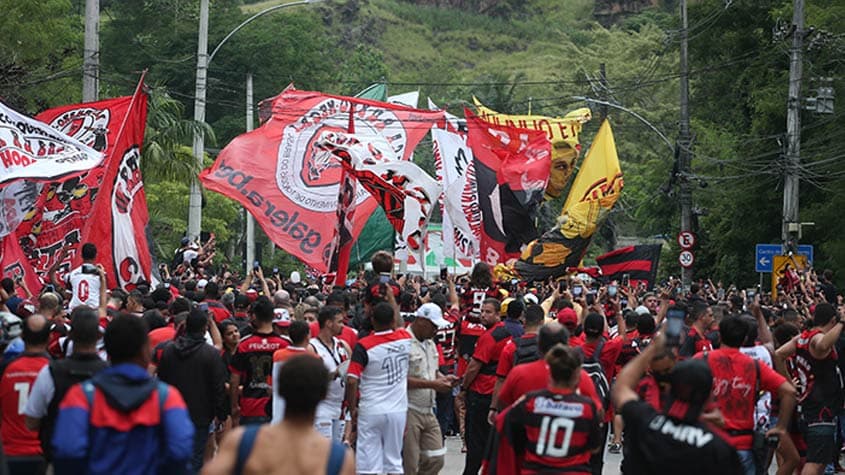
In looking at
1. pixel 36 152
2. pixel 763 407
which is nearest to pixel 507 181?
pixel 36 152

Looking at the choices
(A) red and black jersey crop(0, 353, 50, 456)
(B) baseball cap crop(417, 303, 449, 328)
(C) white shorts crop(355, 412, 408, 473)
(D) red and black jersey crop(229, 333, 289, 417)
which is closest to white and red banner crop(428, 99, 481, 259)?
(B) baseball cap crop(417, 303, 449, 328)

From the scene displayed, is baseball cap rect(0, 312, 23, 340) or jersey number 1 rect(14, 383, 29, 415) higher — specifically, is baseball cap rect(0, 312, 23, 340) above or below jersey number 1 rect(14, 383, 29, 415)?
above

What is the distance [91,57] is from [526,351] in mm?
13463

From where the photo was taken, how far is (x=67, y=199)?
56.7 feet

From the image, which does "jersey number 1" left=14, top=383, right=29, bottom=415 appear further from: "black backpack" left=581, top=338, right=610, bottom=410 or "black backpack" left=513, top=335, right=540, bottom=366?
"black backpack" left=581, top=338, right=610, bottom=410

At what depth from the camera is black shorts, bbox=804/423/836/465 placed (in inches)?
485

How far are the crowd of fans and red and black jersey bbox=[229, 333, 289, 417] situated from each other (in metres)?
0.01

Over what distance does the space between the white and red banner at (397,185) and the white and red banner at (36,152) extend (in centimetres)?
417

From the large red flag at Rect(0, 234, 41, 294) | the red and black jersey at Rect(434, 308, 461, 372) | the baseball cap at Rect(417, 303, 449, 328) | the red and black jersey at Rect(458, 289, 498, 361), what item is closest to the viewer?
the baseball cap at Rect(417, 303, 449, 328)

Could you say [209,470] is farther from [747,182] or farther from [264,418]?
[747,182]

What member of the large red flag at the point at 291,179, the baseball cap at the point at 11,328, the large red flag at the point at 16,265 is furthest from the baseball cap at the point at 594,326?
the large red flag at the point at 291,179

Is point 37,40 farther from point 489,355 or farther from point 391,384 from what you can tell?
point 391,384

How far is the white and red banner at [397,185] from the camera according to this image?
18922mm

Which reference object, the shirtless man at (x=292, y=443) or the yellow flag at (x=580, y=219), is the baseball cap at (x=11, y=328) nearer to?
the shirtless man at (x=292, y=443)
